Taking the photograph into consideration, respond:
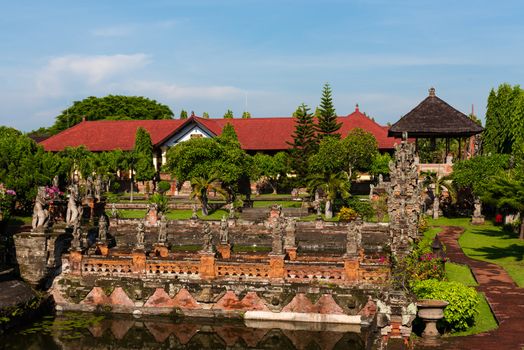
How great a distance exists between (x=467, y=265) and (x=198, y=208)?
838 inches

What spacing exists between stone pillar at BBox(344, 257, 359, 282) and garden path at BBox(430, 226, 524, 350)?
3646mm

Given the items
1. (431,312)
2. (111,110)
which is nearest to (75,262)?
(431,312)

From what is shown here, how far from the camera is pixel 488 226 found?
33.4 metres

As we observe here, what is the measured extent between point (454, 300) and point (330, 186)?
71.9 ft

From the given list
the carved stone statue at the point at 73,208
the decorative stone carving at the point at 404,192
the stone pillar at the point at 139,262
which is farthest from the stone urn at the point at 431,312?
the carved stone statue at the point at 73,208

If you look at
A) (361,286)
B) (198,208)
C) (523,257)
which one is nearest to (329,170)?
(198,208)

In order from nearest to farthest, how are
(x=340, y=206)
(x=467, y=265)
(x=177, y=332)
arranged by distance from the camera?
1. (x=177, y=332)
2. (x=467, y=265)
3. (x=340, y=206)

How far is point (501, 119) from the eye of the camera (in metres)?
45.0

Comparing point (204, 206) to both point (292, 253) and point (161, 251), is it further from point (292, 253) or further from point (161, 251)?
point (292, 253)

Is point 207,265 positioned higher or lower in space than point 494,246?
higher

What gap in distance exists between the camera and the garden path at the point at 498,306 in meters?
13.5

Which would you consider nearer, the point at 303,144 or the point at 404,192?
the point at 404,192

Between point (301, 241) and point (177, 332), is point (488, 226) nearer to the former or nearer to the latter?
point (301, 241)

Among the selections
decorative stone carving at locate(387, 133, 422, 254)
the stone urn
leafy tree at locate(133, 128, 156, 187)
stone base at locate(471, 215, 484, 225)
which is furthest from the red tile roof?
the stone urn
